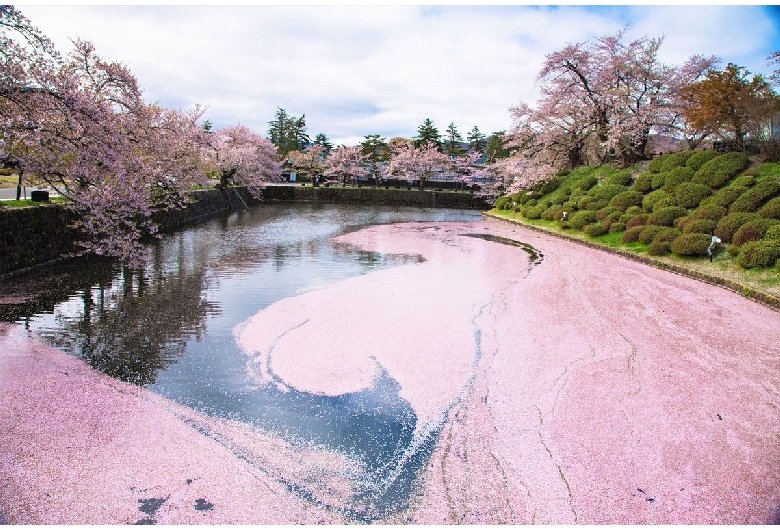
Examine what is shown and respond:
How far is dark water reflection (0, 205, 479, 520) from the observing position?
16.0 feet

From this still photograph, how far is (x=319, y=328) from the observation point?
26.7 ft

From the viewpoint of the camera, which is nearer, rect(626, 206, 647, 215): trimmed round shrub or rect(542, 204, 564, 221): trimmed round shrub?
rect(626, 206, 647, 215): trimmed round shrub

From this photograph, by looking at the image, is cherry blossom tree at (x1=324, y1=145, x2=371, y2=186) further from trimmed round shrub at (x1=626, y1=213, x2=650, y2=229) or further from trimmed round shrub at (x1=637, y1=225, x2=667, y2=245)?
trimmed round shrub at (x1=637, y1=225, x2=667, y2=245)

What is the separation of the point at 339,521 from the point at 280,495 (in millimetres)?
566

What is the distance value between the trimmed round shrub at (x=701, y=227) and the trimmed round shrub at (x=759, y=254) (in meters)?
2.27

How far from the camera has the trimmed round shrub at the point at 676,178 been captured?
18531 mm

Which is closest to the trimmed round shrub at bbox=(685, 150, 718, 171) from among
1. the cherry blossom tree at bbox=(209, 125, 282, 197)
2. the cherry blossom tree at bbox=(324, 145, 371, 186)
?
the cherry blossom tree at bbox=(209, 125, 282, 197)

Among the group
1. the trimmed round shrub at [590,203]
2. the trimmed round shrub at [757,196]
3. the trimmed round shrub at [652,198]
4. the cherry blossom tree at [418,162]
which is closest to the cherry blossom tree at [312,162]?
the cherry blossom tree at [418,162]

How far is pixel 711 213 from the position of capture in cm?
1488

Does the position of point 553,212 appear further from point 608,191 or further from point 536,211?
point 608,191

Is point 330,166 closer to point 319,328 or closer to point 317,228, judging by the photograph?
point 317,228

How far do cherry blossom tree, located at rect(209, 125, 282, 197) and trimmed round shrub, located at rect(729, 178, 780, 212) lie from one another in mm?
30356

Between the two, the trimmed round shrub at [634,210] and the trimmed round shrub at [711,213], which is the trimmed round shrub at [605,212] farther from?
the trimmed round shrub at [711,213]

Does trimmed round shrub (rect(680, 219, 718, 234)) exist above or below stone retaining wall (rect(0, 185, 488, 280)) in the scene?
above
